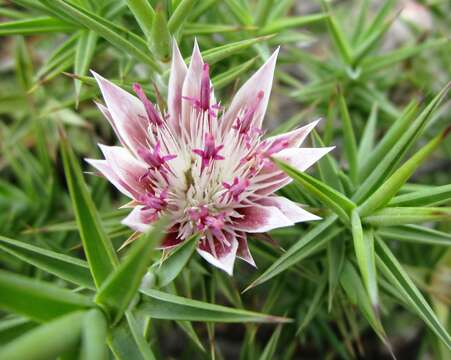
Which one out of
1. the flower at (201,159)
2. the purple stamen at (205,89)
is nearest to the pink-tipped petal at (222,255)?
the flower at (201,159)

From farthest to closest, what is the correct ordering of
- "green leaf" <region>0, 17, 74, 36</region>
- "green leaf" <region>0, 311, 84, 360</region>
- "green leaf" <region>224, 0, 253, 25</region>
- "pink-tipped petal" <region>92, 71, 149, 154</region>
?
"green leaf" <region>224, 0, 253, 25</region>, "green leaf" <region>0, 17, 74, 36</region>, "pink-tipped petal" <region>92, 71, 149, 154</region>, "green leaf" <region>0, 311, 84, 360</region>

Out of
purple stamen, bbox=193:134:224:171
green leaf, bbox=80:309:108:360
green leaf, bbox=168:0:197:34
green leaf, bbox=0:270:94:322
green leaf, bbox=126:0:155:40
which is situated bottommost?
green leaf, bbox=80:309:108:360

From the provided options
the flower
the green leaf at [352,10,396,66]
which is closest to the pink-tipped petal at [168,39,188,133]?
the flower

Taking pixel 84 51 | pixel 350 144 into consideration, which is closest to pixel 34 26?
pixel 84 51

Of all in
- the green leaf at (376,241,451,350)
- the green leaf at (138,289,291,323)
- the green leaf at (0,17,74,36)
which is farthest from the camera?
the green leaf at (0,17,74,36)

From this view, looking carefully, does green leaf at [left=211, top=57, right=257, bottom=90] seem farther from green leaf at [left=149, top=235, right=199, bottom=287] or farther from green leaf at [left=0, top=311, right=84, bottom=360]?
green leaf at [left=0, top=311, right=84, bottom=360]

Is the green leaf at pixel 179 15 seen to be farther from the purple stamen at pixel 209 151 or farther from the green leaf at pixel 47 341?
the green leaf at pixel 47 341
